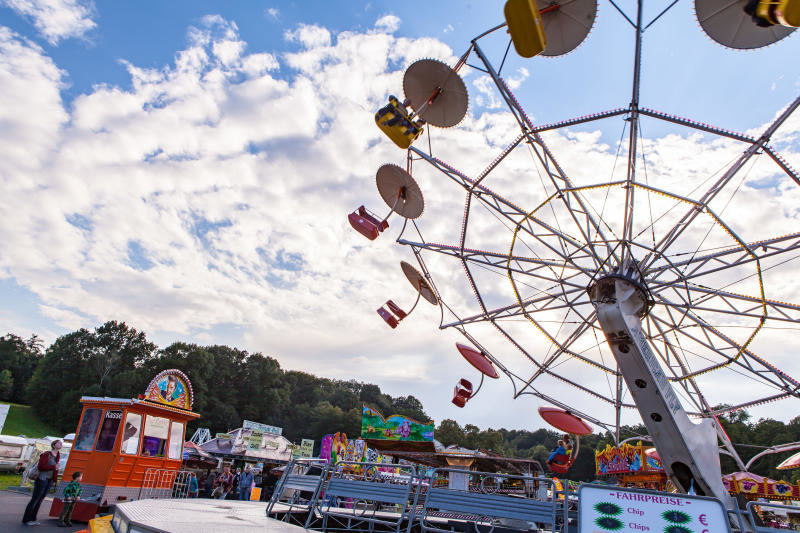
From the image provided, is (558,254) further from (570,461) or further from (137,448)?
(137,448)

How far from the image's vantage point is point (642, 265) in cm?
1234

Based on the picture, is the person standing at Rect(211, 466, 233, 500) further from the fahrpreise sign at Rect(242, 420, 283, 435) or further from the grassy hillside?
the grassy hillside

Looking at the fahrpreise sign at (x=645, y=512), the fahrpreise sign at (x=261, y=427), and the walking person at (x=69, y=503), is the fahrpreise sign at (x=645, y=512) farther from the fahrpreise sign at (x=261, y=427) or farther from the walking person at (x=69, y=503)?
the fahrpreise sign at (x=261, y=427)

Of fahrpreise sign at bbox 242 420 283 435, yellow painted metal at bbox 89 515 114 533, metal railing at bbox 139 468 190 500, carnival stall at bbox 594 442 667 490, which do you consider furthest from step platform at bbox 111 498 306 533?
fahrpreise sign at bbox 242 420 283 435

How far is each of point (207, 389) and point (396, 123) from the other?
74097 mm

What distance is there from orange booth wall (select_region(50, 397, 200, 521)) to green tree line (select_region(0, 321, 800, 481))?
59.0m

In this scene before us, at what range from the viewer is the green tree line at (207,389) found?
64.3 meters

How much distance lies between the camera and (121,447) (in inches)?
573

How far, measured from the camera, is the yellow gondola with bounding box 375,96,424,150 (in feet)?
36.1

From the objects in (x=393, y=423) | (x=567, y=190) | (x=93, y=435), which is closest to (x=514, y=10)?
(x=567, y=190)

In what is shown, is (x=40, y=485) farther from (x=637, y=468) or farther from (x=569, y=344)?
(x=637, y=468)

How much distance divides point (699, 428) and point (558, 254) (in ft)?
17.9

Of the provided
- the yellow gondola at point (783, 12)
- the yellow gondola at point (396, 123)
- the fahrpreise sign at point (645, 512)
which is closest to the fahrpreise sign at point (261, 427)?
the yellow gondola at point (396, 123)

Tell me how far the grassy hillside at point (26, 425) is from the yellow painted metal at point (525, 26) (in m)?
73.0
